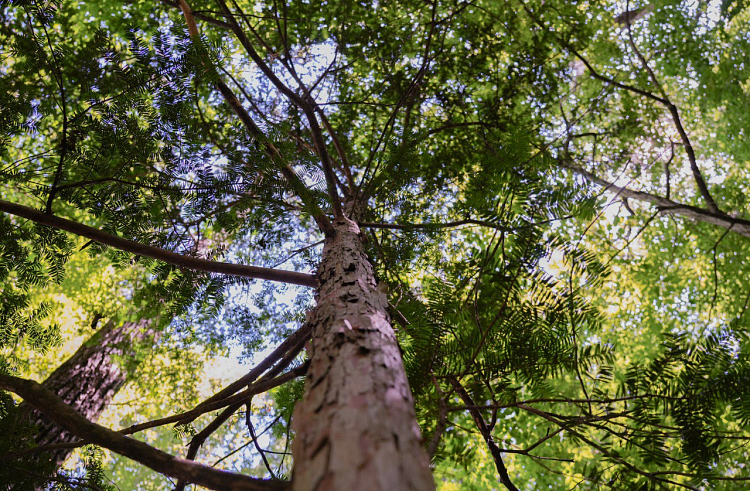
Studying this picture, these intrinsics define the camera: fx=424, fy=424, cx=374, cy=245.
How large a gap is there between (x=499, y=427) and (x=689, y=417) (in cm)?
350

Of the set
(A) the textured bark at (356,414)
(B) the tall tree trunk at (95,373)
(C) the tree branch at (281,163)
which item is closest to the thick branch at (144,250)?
(C) the tree branch at (281,163)

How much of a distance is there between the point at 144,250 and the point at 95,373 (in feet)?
12.2

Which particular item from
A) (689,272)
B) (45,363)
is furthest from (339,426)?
(45,363)

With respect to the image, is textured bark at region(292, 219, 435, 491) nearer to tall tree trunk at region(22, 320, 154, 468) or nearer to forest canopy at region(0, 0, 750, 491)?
forest canopy at region(0, 0, 750, 491)

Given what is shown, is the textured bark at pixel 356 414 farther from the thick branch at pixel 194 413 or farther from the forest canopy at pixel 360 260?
the thick branch at pixel 194 413

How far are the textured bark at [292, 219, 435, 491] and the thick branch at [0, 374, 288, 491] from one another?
185mm

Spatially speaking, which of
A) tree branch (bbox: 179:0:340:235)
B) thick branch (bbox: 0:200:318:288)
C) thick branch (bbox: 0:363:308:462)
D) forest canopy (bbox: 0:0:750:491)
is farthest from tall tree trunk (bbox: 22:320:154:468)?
tree branch (bbox: 179:0:340:235)

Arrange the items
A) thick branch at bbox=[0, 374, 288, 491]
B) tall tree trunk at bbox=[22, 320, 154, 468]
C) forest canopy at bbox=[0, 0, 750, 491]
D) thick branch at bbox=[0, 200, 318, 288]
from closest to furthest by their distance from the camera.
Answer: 1. thick branch at bbox=[0, 374, 288, 491]
2. forest canopy at bbox=[0, 0, 750, 491]
3. thick branch at bbox=[0, 200, 318, 288]
4. tall tree trunk at bbox=[22, 320, 154, 468]

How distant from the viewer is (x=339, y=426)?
90cm

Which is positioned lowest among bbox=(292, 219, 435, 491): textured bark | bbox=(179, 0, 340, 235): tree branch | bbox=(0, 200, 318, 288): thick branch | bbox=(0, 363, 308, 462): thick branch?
bbox=(292, 219, 435, 491): textured bark

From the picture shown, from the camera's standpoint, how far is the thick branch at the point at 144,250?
7.17 feet

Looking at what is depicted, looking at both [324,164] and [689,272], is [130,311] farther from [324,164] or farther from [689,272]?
[689,272]

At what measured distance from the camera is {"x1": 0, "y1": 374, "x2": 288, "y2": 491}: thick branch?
100cm

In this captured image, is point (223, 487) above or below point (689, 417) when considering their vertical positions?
below
